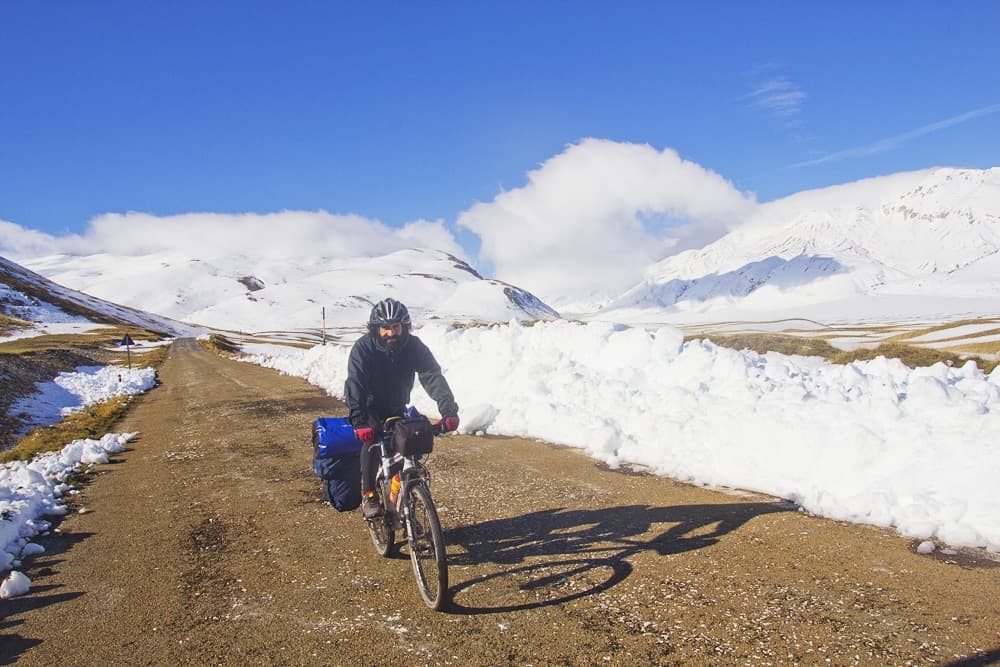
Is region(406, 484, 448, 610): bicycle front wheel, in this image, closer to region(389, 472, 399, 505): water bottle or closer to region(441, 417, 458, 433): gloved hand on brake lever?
region(389, 472, 399, 505): water bottle

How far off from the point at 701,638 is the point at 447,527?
11.2ft

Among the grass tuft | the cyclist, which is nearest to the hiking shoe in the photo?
the cyclist

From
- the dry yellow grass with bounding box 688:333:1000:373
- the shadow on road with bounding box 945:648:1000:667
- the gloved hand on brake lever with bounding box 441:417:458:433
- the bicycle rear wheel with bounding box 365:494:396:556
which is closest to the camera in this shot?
the shadow on road with bounding box 945:648:1000:667

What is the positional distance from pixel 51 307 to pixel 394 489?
166m

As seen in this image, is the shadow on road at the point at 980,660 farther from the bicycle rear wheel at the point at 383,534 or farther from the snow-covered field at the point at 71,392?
the snow-covered field at the point at 71,392

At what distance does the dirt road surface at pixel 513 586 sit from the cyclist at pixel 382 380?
117 centimetres

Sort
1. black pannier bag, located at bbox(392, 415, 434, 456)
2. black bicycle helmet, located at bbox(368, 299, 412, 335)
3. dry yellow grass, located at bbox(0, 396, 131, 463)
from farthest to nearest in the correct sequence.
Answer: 1. dry yellow grass, located at bbox(0, 396, 131, 463)
2. black bicycle helmet, located at bbox(368, 299, 412, 335)
3. black pannier bag, located at bbox(392, 415, 434, 456)

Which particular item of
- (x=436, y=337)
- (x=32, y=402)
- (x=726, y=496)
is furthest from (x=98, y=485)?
(x=32, y=402)

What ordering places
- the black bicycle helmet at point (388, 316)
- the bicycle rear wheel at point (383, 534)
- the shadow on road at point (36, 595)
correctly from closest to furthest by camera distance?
the shadow on road at point (36, 595) < the black bicycle helmet at point (388, 316) < the bicycle rear wheel at point (383, 534)

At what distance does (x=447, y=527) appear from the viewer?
23.2ft

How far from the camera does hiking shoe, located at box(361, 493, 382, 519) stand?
6.03 m

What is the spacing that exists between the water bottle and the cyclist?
305mm

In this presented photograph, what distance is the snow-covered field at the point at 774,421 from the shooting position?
22.3 feet

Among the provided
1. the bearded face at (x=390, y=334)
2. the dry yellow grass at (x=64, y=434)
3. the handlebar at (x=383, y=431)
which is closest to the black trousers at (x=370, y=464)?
the handlebar at (x=383, y=431)
